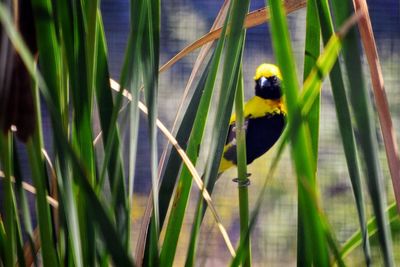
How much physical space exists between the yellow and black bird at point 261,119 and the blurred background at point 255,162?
2.0 inches

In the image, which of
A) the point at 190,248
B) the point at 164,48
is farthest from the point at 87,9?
the point at 164,48

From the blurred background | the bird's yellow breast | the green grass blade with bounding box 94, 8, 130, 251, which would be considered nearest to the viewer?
the green grass blade with bounding box 94, 8, 130, 251

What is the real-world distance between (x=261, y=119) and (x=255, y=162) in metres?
0.26

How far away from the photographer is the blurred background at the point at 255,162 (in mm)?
1030

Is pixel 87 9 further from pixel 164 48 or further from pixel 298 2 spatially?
pixel 164 48

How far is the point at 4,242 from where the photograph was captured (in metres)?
0.38

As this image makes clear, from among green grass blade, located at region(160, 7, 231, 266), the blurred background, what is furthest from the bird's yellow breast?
green grass blade, located at region(160, 7, 231, 266)

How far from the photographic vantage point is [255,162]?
3.51 feet

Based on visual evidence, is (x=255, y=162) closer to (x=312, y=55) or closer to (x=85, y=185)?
(x=312, y=55)

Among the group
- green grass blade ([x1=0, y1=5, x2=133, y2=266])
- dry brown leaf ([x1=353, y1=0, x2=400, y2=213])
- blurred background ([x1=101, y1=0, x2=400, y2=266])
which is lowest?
green grass blade ([x1=0, y1=5, x2=133, y2=266])

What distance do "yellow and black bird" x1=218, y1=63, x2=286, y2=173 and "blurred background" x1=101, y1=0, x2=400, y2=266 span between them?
0.05m

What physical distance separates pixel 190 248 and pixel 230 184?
0.72 metres

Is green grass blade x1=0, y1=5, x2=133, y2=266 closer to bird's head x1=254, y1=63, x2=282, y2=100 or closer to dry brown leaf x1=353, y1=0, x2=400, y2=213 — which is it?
dry brown leaf x1=353, y1=0, x2=400, y2=213

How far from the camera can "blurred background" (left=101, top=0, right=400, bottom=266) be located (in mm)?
1030
